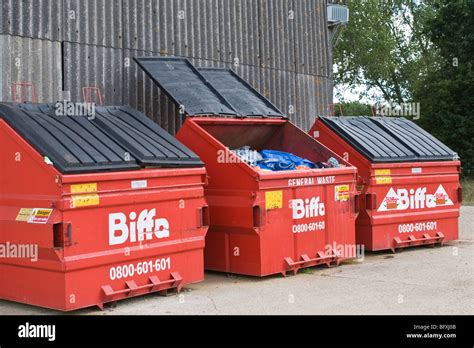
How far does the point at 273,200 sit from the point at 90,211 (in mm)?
2545

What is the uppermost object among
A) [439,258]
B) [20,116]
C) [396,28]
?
[396,28]

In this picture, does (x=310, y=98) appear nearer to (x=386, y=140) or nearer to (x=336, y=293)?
(x=386, y=140)

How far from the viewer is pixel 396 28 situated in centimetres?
4381

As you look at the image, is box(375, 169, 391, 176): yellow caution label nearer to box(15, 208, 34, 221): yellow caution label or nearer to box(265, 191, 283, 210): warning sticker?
box(265, 191, 283, 210): warning sticker

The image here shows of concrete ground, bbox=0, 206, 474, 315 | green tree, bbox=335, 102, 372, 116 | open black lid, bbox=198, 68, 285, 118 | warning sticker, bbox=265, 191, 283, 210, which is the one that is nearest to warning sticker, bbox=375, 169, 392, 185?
concrete ground, bbox=0, 206, 474, 315

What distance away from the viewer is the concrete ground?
260 inches

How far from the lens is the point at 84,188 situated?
6406 mm

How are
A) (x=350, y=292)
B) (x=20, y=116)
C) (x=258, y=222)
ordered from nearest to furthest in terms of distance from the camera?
(x=20, y=116)
(x=350, y=292)
(x=258, y=222)

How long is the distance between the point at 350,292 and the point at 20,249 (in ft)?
11.6

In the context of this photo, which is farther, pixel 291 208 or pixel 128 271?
pixel 291 208

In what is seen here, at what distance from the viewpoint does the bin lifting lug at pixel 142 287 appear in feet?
21.6

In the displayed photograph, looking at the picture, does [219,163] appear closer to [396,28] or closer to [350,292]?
[350,292]

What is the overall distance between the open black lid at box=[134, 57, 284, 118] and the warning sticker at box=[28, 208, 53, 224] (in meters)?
2.78

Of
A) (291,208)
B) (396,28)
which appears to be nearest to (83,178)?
(291,208)
